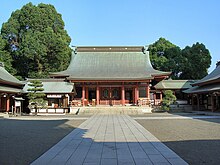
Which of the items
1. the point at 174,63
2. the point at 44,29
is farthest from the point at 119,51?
the point at 44,29

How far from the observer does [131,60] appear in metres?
35.7

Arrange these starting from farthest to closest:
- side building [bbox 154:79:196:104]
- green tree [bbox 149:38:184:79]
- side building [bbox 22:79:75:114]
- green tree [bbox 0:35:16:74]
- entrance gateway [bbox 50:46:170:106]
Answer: green tree [bbox 149:38:184:79], green tree [bbox 0:35:16:74], side building [bbox 154:79:196:104], entrance gateway [bbox 50:46:170:106], side building [bbox 22:79:75:114]

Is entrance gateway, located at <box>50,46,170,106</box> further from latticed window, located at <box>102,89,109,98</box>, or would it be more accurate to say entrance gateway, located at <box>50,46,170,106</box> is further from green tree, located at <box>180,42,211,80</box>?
green tree, located at <box>180,42,211,80</box>

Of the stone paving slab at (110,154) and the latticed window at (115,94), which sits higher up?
the latticed window at (115,94)

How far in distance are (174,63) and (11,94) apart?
29705 mm

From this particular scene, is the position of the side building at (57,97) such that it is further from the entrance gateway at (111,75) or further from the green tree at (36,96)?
the green tree at (36,96)

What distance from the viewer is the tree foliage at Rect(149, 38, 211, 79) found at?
4262cm

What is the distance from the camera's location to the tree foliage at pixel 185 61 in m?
42.6

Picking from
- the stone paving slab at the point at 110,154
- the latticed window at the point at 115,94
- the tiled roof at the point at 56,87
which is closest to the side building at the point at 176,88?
the latticed window at the point at 115,94

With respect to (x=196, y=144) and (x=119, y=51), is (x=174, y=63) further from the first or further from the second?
(x=196, y=144)

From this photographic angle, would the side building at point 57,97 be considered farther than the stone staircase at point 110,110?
Yes

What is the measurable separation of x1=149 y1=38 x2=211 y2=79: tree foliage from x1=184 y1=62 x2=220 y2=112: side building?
1054cm

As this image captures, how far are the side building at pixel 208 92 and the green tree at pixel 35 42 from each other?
24571 millimetres

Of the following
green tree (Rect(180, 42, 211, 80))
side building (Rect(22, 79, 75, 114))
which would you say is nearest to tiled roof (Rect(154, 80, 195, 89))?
green tree (Rect(180, 42, 211, 80))
